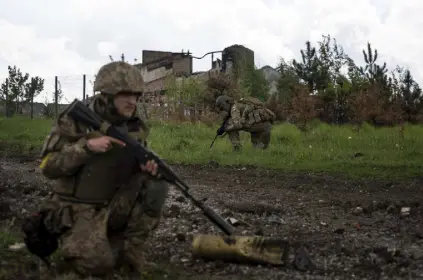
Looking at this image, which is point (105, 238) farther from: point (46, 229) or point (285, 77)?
point (285, 77)

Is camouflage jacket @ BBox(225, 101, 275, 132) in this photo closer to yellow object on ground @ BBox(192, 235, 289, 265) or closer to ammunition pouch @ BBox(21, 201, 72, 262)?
yellow object on ground @ BBox(192, 235, 289, 265)

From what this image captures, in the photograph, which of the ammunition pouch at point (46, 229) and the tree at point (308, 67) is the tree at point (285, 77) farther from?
the ammunition pouch at point (46, 229)

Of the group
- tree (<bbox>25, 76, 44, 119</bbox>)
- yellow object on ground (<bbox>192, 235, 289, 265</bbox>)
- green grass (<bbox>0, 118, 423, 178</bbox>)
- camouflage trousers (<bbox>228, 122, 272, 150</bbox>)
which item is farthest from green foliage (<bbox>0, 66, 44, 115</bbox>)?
yellow object on ground (<bbox>192, 235, 289, 265</bbox>)

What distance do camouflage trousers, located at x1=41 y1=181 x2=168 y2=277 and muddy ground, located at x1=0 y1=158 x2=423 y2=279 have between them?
298mm

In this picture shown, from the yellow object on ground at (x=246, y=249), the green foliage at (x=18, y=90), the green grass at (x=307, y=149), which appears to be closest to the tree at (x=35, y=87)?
the green foliage at (x=18, y=90)

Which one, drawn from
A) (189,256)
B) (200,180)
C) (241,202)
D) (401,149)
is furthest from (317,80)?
(189,256)

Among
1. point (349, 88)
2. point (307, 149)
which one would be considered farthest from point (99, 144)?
point (349, 88)

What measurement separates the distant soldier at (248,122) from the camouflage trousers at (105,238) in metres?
9.73

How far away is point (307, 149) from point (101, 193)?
983 centimetres

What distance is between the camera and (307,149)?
44.6ft

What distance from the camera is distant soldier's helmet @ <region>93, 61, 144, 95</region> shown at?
4105mm

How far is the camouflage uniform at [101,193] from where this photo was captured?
4008 mm

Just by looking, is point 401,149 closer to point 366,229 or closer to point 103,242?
point 366,229

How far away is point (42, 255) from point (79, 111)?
3.30 ft
